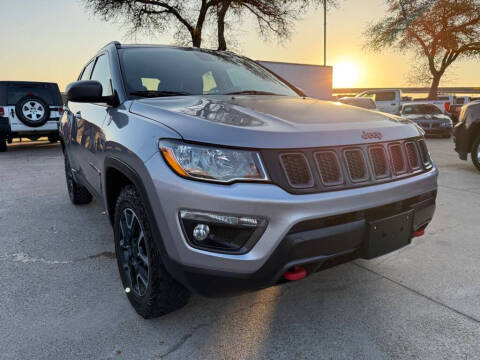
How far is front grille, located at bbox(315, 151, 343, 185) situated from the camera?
1677 mm

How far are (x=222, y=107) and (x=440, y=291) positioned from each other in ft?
5.95

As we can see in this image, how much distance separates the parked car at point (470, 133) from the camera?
6.25m

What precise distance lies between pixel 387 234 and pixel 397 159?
0.44 metres

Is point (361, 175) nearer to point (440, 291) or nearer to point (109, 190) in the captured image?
point (440, 291)

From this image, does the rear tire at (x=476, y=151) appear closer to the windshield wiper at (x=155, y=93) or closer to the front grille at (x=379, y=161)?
the front grille at (x=379, y=161)

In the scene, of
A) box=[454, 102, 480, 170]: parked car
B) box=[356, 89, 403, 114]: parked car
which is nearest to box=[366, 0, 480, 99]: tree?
box=[356, 89, 403, 114]: parked car

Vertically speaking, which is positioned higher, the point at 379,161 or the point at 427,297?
the point at 379,161

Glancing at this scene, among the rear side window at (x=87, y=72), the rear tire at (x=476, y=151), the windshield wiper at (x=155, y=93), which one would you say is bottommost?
the rear tire at (x=476, y=151)

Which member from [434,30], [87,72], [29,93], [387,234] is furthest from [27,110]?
[434,30]

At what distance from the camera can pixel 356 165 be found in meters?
1.78

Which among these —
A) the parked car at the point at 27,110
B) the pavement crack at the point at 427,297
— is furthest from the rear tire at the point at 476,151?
the parked car at the point at 27,110

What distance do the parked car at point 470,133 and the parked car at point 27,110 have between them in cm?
883

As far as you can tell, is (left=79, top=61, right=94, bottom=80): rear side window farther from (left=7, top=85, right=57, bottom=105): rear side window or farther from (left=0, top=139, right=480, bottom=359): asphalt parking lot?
(left=7, top=85, right=57, bottom=105): rear side window

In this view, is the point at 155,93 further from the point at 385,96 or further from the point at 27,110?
the point at 385,96
